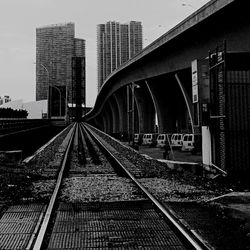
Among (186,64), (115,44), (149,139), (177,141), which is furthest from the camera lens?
(115,44)

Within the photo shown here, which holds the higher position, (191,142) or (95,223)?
(191,142)

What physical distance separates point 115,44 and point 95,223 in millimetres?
109100

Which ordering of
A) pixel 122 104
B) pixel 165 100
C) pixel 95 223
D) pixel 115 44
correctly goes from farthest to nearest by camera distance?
1. pixel 115 44
2. pixel 122 104
3. pixel 165 100
4. pixel 95 223

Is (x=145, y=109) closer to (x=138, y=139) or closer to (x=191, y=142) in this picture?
(x=138, y=139)

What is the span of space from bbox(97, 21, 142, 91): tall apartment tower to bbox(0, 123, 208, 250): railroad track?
89623 millimetres

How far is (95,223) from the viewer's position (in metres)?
7.19

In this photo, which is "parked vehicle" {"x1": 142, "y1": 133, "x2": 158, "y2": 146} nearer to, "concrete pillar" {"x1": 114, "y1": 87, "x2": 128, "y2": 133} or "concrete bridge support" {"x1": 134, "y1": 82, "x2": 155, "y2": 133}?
"concrete bridge support" {"x1": 134, "y1": 82, "x2": 155, "y2": 133}

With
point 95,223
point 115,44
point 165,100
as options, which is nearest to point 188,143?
point 165,100

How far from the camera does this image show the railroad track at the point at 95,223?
5926 mm

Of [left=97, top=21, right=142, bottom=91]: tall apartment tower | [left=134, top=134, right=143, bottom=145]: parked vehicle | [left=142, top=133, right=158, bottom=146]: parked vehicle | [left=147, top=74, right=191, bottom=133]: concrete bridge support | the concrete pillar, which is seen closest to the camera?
[left=142, top=133, right=158, bottom=146]: parked vehicle

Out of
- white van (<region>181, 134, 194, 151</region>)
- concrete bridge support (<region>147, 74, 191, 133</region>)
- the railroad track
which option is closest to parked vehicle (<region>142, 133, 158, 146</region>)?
concrete bridge support (<region>147, 74, 191, 133</region>)

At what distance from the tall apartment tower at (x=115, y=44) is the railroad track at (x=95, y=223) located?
3528 inches

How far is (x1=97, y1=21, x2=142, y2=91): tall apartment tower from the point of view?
10143 cm

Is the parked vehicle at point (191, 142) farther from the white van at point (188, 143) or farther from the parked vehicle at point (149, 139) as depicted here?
the parked vehicle at point (149, 139)
